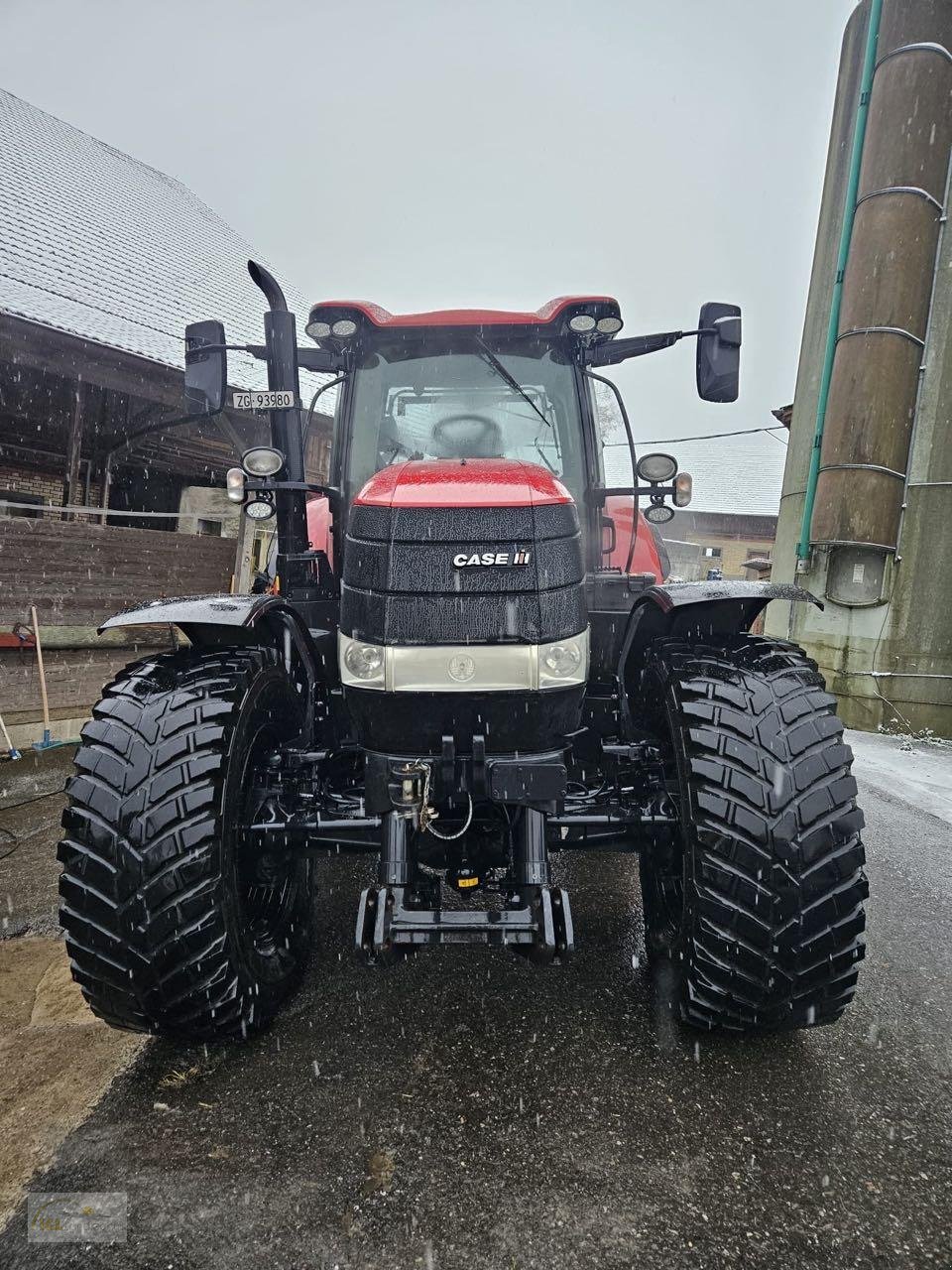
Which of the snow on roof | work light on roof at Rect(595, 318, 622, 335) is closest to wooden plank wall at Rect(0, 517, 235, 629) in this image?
the snow on roof

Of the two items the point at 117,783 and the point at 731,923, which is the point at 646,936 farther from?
the point at 117,783

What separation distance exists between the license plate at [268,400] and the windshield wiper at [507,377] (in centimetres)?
75

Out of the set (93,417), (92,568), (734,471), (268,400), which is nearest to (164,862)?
(268,400)

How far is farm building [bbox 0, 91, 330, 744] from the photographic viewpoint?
20.5ft

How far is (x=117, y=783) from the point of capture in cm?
204

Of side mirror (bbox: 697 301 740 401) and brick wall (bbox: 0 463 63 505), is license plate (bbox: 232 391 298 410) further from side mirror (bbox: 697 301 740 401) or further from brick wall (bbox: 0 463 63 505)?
brick wall (bbox: 0 463 63 505)

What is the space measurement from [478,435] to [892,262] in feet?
23.9

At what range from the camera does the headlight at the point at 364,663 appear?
2.14 metres

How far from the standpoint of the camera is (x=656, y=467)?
309 centimetres

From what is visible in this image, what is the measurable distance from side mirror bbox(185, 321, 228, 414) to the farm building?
3.81 m

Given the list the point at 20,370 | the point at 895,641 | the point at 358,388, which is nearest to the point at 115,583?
the point at 20,370

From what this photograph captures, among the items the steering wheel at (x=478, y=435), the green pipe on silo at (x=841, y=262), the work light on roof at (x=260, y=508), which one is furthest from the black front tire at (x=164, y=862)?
the green pipe on silo at (x=841, y=262)

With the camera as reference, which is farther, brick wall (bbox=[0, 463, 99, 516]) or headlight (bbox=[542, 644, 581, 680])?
brick wall (bbox=[0, 463, 99, 516])

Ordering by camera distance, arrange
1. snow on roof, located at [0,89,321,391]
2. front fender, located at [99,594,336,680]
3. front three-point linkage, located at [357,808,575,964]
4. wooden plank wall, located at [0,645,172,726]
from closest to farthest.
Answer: front three-point linkage, located at [357,808,575,964] → front fender, located at [99,594,336,680] → wooden plank wall, located at [0,645,172,726] → snow on roof, located at [0,89,321,391]
